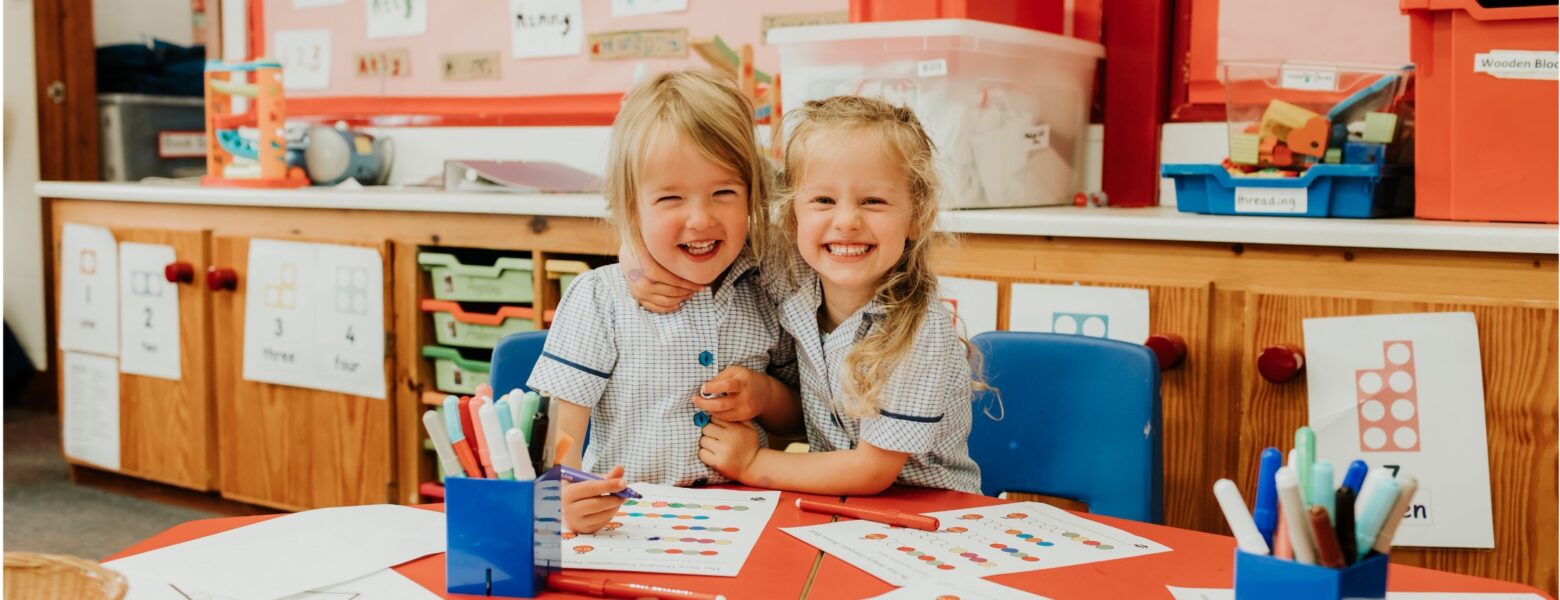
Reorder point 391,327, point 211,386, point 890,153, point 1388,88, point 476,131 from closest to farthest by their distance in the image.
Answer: point 890,153 → point 1388,88 → point 391,327 → point 211,386 → point 476,131

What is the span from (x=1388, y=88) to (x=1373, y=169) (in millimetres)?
186

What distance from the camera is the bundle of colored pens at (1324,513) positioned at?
0.66 m

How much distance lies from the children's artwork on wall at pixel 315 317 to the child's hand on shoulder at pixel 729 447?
141 cm

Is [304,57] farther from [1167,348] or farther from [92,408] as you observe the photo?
[1167,348]

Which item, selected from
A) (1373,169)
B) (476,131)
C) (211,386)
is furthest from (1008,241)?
(211,386)

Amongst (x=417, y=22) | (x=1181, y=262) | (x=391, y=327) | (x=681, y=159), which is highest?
(x=417, y=22)

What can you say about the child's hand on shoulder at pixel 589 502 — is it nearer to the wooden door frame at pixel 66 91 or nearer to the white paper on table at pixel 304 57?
the white paper on table at pixel 304 57

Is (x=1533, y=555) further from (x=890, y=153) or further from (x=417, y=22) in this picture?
(x=417, y=22)

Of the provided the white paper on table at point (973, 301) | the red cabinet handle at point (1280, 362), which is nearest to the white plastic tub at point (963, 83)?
the white paper on table at point (973, 301)

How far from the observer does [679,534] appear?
991 millimetres

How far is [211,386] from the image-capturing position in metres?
2.74

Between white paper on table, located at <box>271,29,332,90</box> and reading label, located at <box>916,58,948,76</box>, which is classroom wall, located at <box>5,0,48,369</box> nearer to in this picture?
white paper on table, located at <box>271,29,332,90</box>

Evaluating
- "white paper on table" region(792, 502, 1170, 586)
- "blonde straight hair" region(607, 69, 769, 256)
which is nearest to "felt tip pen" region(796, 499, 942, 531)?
"white paper on table" region(792, 502, 1170, 586)

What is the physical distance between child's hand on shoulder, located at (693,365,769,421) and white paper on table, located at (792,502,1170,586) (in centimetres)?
25
